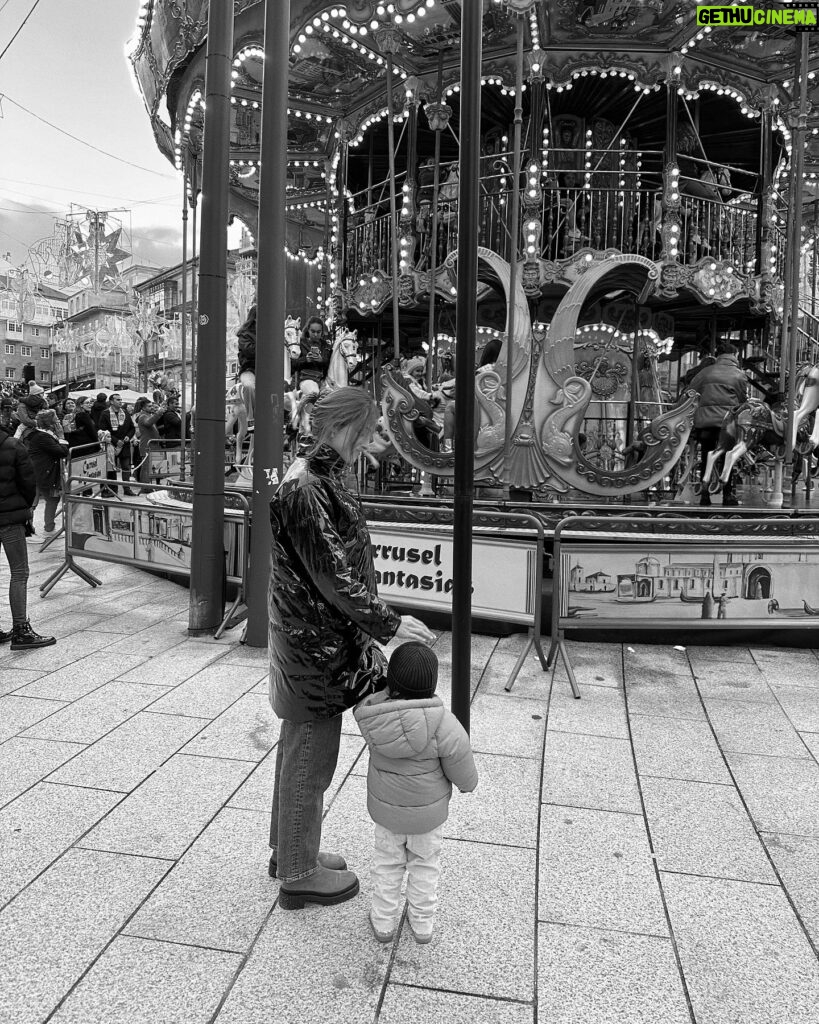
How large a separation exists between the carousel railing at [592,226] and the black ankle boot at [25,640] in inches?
382

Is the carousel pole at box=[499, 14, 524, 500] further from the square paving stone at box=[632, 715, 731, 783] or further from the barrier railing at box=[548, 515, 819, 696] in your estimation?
the square paving stone at box=[632, 715, 731, 783]

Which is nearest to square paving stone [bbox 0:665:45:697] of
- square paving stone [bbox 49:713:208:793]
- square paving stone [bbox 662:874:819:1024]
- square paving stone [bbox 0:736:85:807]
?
square paving stone [bbox 0:736:85:807]

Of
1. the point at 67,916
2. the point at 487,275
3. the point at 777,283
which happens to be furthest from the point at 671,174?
the point at 67,916

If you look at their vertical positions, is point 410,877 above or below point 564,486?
below

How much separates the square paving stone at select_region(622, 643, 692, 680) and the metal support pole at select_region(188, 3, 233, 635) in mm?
3525

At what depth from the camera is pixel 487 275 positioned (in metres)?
12.2

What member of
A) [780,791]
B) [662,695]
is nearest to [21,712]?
[662,695]

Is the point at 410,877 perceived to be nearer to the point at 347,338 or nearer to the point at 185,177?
the point at 347,338

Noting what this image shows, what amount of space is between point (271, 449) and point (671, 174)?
403 inches

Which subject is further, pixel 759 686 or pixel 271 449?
pixel 271 449

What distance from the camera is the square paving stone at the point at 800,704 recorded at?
16.0ft

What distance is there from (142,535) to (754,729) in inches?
244

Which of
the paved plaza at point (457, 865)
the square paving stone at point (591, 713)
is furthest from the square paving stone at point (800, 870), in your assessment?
the square paving stone at point (591, 713)

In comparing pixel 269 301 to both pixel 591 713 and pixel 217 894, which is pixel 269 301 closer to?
pixel 591 713
